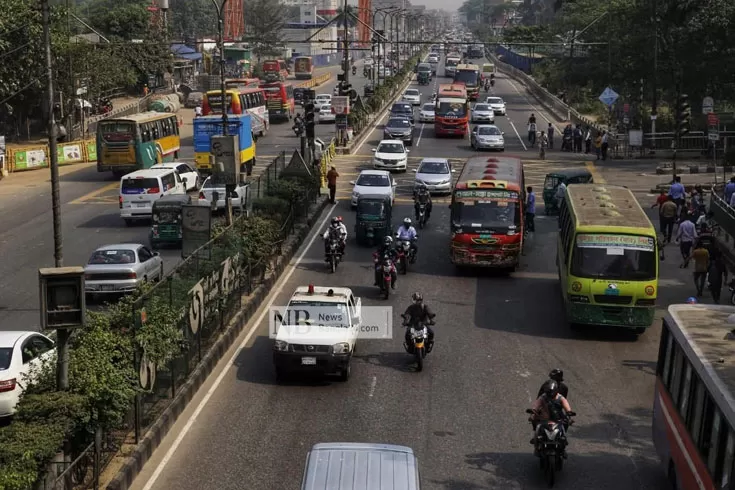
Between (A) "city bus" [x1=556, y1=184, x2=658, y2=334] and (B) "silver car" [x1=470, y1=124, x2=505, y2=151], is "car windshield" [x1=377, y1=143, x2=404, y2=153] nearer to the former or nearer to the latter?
(B) "silver car" [x1=470, y1=124, x2=505, y2=151]

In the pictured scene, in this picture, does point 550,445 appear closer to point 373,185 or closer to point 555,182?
point 373,185

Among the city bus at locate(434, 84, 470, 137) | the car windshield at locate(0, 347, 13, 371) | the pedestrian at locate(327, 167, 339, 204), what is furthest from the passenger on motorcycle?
the city bus at locate(434, 84, 470, 137)

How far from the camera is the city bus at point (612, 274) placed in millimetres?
21562

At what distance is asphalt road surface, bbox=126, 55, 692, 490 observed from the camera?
580 inches

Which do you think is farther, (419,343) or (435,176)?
(435,176)

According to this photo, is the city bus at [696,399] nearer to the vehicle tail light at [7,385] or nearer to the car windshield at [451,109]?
the vehicle tail light at [7,385]

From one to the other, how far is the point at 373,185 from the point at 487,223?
34.8ft

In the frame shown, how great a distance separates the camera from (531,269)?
95.8ft

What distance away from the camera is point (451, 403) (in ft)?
58.4

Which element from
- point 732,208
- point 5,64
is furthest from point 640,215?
point 5,64

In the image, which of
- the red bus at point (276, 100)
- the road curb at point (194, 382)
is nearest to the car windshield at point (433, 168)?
the road curb at point (194, 382)

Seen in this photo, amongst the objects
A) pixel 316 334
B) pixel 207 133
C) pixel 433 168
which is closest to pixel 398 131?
pixel 207 133

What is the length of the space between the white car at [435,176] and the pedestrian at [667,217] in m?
10.6

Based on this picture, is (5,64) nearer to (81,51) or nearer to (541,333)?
(81,51)
